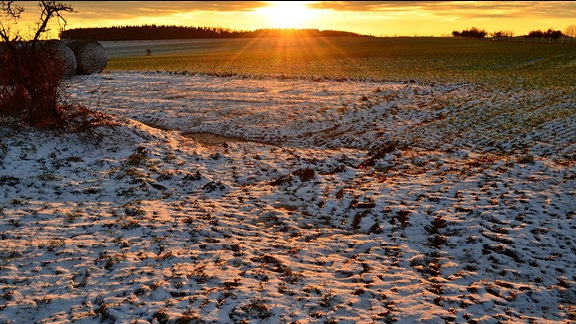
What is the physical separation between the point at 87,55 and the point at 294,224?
2677cm

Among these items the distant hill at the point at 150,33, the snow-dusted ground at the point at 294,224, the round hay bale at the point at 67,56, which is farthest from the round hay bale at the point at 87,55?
the distant hill at the point at 150,33

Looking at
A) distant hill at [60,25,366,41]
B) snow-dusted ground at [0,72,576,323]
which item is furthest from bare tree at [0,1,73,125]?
distant hill at [60,25,366,41]

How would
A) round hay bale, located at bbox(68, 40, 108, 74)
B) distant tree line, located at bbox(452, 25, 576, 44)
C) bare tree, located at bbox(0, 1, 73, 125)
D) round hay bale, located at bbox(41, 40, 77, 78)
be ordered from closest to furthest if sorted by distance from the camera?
bare tree, located at bbox(0, 1, 73, 125) → round hay bale, located at bbox(41, 40, 77, 78) → round hay bale, located at bbox(68, 40, 108, 74) → distant tree line, located at bbox(452, 25, 576, 44)

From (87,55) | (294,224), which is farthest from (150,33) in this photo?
(294,224)

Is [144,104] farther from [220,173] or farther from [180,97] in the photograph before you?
[220,173]

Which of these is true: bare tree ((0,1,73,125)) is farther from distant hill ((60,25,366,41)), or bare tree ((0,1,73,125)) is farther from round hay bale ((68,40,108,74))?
distant hill ((60,25,366,41))

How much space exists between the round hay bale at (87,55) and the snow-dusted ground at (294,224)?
715 inches

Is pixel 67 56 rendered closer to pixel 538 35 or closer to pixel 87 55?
pixel 87 55

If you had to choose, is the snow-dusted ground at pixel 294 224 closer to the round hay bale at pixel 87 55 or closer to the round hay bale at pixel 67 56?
the round hay bale at pixel 67 56

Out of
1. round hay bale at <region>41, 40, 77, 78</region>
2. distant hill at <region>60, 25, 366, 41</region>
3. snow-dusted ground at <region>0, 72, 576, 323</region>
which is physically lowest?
snow-dusted ground at <region>0, 72, 576, 323</region>

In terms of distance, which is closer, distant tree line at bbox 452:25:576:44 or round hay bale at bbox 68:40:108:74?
round hay bale at bbox 68:40:108:74

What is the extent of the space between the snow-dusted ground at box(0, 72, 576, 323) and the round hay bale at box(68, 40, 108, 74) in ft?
59.6

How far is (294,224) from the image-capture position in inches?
316

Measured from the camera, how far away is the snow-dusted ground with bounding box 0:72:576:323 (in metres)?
5.41
